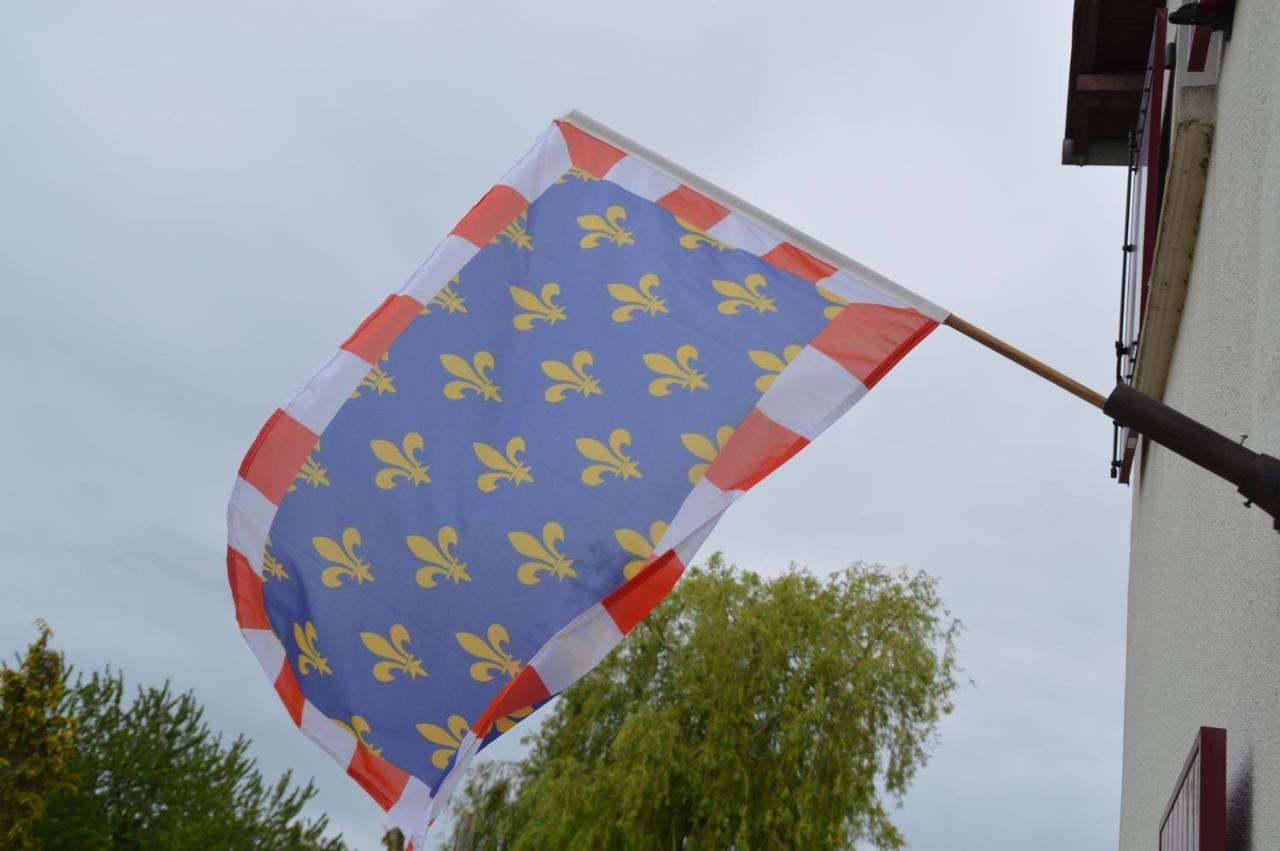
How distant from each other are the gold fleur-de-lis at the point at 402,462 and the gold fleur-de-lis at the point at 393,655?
509 mm

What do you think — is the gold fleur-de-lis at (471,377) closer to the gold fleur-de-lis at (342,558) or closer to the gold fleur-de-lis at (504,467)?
the gold fleur-de-lis at (504,467)

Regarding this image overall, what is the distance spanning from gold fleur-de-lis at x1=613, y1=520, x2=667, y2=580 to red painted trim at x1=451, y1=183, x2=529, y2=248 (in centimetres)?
132

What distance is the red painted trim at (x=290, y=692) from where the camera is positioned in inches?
183

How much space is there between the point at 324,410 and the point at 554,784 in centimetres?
1501

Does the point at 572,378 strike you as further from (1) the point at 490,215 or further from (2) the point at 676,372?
(1) the point at 490,215

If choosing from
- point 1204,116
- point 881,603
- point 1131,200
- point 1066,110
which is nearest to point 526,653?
point 1204,116

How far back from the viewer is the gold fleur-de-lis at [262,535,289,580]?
475 cm

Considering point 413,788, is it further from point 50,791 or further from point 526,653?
point 50,791

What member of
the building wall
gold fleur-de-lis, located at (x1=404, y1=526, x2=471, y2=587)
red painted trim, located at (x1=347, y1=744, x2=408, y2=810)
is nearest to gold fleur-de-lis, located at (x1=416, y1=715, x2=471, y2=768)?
red painted trim, located at (x1=347, y1=744, x2=408, y2=810)

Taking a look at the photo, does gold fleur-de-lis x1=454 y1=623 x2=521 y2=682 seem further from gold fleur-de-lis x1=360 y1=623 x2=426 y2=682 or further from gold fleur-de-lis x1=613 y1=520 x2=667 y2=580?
gold fleur-de-lis x1=613 y1=520 x2=667 y2=580

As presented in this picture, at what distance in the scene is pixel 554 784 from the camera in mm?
18906

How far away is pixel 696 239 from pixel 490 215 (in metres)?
0.81

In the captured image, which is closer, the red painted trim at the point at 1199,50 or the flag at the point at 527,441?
the red painted trim at the point at 1199,50

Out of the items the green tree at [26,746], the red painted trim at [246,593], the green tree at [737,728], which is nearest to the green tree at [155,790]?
the green tree at [26,746]
